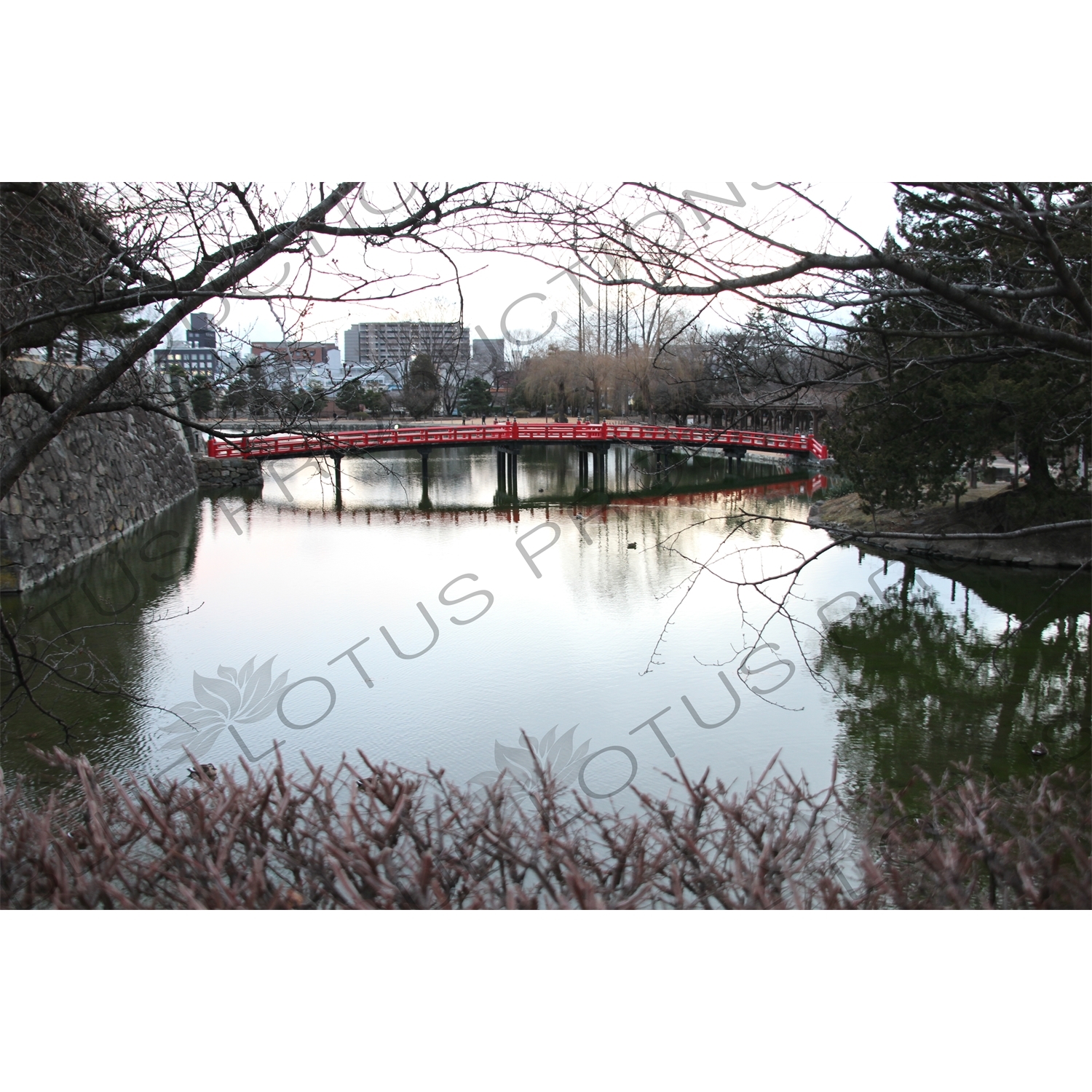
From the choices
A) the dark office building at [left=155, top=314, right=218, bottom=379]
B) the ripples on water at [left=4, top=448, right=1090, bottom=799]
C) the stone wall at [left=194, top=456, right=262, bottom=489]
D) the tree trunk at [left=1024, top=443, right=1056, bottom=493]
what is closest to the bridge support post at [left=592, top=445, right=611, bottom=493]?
the ripples on water at [left=4, top=448, right=1090, bottom=799]

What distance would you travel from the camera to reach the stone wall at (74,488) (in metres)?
8.16

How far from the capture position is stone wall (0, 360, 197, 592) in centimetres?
816

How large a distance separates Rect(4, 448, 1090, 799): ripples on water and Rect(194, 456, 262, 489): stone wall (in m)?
6.18

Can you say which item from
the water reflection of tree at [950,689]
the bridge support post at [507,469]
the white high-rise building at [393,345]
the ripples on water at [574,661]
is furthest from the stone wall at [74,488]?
the bridge support post at [507,469]

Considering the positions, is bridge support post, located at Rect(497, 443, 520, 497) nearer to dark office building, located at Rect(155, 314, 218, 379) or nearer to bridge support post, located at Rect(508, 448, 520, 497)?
bridge support post, located at Rect(508, 448, 520, 497)

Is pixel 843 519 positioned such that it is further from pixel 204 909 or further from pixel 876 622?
pixel 204 909

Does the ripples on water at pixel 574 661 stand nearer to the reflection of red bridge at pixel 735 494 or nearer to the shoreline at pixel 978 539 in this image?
the shoreline at pixel 978 539

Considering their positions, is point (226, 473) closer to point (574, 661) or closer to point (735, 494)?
point (735, 494)

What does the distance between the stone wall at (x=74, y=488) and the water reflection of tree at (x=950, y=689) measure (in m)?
5.30

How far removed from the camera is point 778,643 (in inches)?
264

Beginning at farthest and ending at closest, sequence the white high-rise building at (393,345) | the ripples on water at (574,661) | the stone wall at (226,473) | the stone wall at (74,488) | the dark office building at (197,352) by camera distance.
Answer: the stone wall at (226,473), the stone wall at (74,488), the ripples on water at (574,661), the dark office building at (197,352), the white high-rise building at (393,345)

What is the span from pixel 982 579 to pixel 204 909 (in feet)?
28.9

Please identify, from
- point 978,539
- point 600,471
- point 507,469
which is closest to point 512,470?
point 507,469

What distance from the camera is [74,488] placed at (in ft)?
32.4
